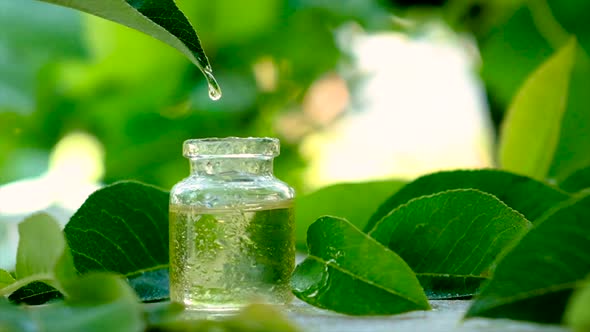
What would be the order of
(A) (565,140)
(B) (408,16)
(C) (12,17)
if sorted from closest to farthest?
1. (A) (565,140)
2. (C) (12,17)
3. (B) (408,16)

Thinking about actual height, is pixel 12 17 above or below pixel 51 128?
above

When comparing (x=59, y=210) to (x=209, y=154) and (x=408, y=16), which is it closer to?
(x=209, y=154)

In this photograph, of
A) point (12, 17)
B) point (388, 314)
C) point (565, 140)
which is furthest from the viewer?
point (12, 17)

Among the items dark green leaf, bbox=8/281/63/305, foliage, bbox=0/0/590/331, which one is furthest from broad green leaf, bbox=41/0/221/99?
dark green leaf, bbox=8/281/63/305

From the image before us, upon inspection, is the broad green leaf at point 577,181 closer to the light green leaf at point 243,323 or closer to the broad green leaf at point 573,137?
the broad green leaf at point 573,137

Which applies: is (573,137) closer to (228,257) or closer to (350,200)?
(350,200)

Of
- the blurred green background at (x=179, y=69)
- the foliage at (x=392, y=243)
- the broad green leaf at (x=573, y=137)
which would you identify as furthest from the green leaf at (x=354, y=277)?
the blurred green background at (x=179, y=69)

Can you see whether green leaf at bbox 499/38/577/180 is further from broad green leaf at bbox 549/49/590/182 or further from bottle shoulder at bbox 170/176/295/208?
bottle shoulder at bbox 170/176/295/208

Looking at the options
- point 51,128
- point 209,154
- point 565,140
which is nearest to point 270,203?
point 209,154

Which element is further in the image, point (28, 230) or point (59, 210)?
point (59, 210)
